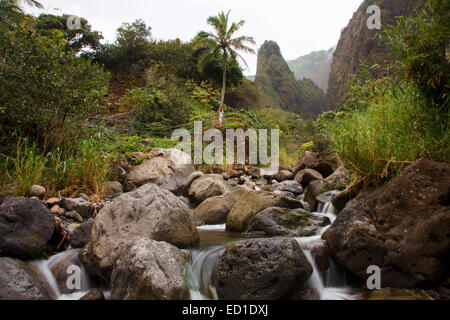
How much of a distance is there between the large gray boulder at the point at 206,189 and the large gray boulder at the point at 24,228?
381 cm

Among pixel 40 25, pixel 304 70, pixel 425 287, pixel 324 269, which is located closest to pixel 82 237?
pixel 324 269

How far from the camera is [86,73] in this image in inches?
240

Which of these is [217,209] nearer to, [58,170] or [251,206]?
[251,206]

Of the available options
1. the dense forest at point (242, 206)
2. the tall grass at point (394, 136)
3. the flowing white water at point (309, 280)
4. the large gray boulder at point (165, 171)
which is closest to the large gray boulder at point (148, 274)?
the dense forest at point (242, 206)

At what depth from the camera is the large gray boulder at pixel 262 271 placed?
8.45 ft

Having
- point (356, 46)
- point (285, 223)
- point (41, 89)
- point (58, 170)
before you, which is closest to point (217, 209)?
point (285, 223)

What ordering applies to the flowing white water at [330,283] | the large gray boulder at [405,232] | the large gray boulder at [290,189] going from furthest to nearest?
the large gray boulder at [290,189] < the flowing white water at [330,283] < the large gray boulder at [405,232]

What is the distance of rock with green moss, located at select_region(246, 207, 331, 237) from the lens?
4.12 m

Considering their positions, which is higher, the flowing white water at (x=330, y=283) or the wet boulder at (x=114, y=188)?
the wet boulder at (x=114, y=188)

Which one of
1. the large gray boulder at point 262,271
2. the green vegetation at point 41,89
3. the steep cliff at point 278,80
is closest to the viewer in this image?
the large gray boulder at point 262,271

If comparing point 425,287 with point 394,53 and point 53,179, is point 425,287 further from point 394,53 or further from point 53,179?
point 53,179

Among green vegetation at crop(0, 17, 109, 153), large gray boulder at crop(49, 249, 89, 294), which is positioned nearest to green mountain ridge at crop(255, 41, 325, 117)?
green vegetation at crop(0, 17, 109, 153)

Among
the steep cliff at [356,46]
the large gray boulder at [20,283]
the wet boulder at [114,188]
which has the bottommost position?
the large gray boulder at [20,283]

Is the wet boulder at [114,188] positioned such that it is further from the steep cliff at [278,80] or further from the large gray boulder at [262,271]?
the steep cliff at [278,80]
